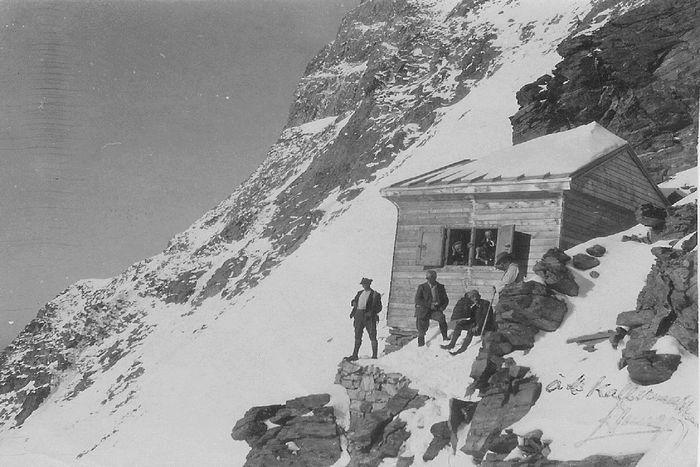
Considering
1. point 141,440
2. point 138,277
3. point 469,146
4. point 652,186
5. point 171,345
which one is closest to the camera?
point 652,186

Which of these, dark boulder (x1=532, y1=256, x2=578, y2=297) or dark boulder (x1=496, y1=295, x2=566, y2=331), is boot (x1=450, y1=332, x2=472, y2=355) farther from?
dark boulder (x1=532, y1=256, x2=578, y2=297)

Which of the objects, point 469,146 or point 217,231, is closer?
point 469,146

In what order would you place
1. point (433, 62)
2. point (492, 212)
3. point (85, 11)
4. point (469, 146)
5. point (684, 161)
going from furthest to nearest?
point (433, 62) < point (469, 146) < point (684, 161) < point (492, 212) < point (85, 11)

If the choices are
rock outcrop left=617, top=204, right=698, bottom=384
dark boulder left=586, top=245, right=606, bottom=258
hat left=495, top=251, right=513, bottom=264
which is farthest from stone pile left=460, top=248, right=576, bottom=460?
rock outcrop left=617, top=204, right=698, bottom=384

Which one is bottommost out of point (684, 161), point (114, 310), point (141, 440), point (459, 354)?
point (459, 354)

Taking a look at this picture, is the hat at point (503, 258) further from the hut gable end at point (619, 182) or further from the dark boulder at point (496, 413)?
the dark boulder at point (496, 413)

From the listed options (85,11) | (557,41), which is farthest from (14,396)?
(85,11)

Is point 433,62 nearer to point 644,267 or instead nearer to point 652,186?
point 652,186
